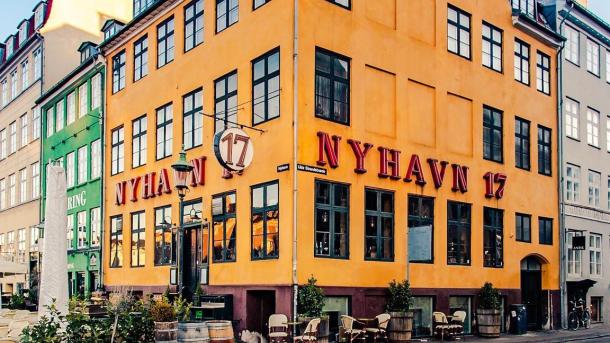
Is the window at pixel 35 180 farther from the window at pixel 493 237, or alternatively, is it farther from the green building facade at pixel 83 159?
the window at pixel 493 237

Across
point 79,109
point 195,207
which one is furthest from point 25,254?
point 195,207

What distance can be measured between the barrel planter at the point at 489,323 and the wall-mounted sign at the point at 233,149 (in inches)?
370

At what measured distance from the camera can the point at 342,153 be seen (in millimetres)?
20000

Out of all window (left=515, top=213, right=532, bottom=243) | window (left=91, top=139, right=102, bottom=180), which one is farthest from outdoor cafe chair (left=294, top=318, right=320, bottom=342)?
window (left=91, top=139, right=102, bottom=180)

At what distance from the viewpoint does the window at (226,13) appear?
22281 millimetres

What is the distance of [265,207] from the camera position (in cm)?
1991

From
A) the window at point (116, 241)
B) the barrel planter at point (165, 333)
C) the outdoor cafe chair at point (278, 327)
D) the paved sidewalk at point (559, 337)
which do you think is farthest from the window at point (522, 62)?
the barrel planter at point (165, 333)

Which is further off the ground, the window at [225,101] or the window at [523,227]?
the window at [225,101]

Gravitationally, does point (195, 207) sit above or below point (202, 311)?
above

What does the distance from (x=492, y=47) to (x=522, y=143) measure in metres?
3.83

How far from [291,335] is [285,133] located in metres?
5.26

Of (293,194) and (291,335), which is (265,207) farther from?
(291,335)

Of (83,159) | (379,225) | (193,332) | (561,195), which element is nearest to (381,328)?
(379,225)

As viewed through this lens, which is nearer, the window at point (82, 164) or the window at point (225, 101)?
the window at point (225, 101)
